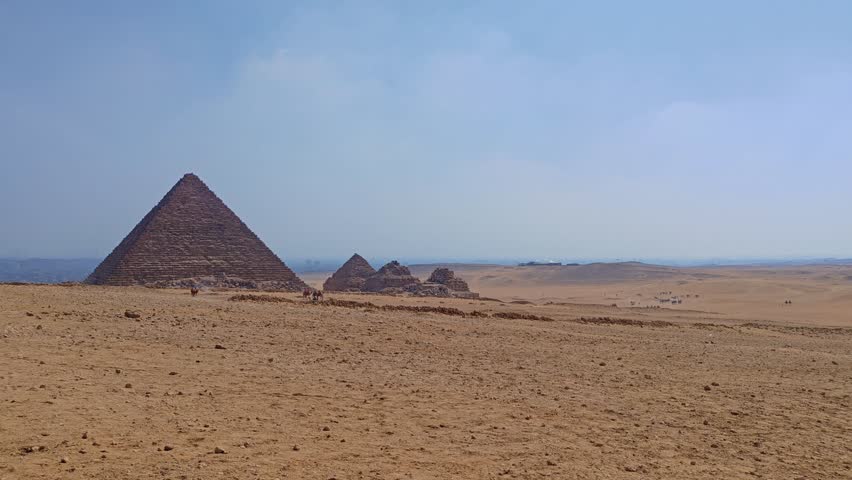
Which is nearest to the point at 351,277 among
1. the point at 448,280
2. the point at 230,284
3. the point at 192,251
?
the point at 448,280

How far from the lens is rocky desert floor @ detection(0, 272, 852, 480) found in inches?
216

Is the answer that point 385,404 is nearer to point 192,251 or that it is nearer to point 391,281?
point 192,251

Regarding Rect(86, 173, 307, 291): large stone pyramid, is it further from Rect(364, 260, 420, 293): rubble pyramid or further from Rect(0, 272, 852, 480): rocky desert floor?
Rect(0, 272, 852, 480): rocky desert floor

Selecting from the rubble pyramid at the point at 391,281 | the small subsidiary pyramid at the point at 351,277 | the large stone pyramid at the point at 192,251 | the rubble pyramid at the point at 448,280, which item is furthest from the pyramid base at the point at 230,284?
the rubble pyramid at the point at 448,280

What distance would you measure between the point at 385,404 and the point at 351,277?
1547 inches

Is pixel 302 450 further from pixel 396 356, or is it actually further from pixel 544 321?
pixel 544 321

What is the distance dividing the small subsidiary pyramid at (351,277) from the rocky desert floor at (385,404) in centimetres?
A: 3028

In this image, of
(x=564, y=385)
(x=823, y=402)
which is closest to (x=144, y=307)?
(x=564, y=385)

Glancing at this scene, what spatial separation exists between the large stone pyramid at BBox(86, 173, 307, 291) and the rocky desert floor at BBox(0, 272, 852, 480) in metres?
19.8

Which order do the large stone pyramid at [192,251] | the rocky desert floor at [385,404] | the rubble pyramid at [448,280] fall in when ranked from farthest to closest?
1. the rubble pyramid at [448,280]
2. the large stone pyramid at [192,251]
3. the rocky desert floor at [385,404]

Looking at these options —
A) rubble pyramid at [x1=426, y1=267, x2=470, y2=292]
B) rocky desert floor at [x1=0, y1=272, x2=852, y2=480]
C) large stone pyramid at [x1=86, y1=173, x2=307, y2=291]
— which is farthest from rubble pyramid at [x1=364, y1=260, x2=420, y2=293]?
rocky desert floor at [x1=0, y1=272, x2=852, y2=480]

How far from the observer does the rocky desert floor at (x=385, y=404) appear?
18.0 ft

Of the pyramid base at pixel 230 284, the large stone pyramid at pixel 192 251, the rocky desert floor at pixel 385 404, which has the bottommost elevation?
the rocky desert floor at pixel 385 404

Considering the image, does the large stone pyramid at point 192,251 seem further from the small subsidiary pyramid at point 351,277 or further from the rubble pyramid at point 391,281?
the small subsidiary pyramid at point 351,277
